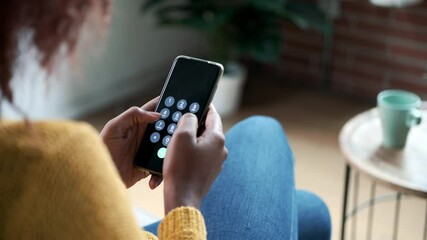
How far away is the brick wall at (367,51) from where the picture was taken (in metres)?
2.48

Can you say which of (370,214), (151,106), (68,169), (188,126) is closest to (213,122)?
(188,126)

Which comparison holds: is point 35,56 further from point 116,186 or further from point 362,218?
point 362,218

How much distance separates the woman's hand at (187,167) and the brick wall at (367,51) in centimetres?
186

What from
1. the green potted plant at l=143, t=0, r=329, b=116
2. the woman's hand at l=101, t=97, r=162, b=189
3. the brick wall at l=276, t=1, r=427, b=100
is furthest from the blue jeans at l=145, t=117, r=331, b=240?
the brick wall at l=276, t=1, r=427, b=100

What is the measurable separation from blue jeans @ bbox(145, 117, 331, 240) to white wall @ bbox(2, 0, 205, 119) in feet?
3.99

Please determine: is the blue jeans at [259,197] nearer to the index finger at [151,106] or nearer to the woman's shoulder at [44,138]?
the index finger at [151,106]

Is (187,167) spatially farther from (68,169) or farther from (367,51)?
(367,51)

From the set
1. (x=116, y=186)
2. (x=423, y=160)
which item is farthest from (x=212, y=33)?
(x=116, y=186)

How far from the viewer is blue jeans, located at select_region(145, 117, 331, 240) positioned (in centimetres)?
93

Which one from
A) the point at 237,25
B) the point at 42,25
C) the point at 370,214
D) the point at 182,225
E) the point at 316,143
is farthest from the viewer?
the point at 237,25

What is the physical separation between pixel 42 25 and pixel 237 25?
1936 mm

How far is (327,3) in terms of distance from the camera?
2.55 metres

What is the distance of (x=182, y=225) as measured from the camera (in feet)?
2.28

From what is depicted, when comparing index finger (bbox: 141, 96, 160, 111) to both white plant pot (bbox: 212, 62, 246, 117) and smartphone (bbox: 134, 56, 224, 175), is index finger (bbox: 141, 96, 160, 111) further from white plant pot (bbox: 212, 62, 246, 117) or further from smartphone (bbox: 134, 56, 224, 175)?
white plant pot (bbox: 212, 62, 246, 117)
